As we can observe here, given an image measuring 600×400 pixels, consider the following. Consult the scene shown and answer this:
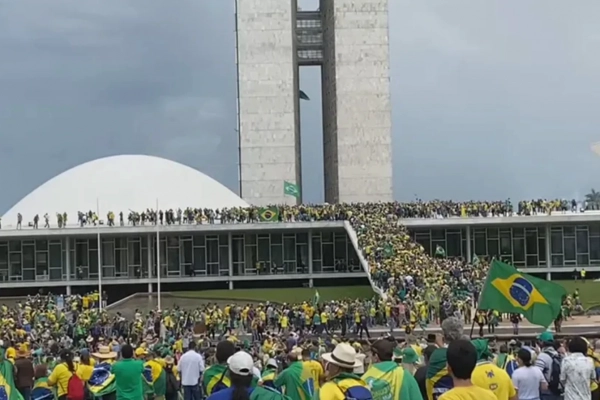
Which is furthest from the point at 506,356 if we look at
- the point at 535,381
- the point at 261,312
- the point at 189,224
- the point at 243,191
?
the point at 243,191

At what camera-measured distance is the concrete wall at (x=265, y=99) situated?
63.3 metres

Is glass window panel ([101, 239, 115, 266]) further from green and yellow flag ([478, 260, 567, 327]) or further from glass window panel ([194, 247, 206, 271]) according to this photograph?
green and yellow flag ([478, 260, 567, 327])

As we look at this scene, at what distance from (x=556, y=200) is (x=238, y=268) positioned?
16884 mm

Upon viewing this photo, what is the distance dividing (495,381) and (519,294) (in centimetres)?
571

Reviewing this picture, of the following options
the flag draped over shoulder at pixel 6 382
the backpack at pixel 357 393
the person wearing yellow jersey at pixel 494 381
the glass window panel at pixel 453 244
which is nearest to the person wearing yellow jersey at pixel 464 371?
the backpack at pixel 357 393

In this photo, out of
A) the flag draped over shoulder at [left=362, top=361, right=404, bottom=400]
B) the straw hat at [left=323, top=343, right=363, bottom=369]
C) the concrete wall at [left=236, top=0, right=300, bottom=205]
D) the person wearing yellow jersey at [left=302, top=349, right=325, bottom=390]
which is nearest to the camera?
the straw hat at [left=323, top=343, right=363, bottom=369]

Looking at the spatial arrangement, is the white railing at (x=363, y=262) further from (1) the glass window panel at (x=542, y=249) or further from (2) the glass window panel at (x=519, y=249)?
(1) the glass window panel at (x=542, y=249)

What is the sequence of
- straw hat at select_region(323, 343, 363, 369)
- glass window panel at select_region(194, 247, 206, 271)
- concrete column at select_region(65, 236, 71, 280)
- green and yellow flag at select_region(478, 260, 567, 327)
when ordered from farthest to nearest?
glass window panel at select_region(194, 247, 206, 271) < concrete column at select_region(65, 236, 71, 280) < green and yellow flag at select_region(478, 260, 567, 327) < straw hat at select_region(323, 343, 363, 369)

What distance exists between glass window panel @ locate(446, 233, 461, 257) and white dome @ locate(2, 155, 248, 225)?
15737 millimetres

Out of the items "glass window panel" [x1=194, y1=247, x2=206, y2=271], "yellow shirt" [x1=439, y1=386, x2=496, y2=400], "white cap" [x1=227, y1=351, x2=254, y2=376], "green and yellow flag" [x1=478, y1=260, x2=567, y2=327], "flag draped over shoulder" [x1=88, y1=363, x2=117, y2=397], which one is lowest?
"glass window panel" [x1=194, y1=247, x2=206, y2=271]

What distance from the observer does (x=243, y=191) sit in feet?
208

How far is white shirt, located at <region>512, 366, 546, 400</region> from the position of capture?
8938 millimetres

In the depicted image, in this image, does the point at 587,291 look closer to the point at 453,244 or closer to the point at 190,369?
the point at 453,244

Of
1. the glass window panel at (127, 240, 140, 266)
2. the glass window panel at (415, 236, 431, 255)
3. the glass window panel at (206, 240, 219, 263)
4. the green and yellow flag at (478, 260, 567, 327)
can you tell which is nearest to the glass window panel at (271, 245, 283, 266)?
the glass window panel at (206, 240, 219, 263)
